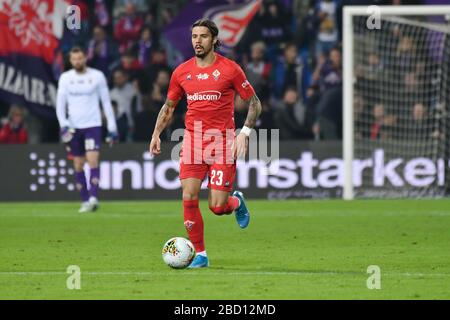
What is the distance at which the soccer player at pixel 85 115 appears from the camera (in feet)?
55.8

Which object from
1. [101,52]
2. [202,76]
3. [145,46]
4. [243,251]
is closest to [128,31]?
[145,46]

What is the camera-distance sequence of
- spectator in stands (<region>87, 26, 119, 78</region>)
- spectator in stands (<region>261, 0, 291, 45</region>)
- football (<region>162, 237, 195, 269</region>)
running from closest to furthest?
football (<region>162, 237, 195, 269</region>), spectator in stands (<region>87, 26, 119, 78</region>), spectator in stands (<region>261, 0, 291, 45</region>)

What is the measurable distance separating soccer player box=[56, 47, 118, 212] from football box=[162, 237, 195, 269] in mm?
7025

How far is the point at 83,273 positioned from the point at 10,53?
10.3 meters

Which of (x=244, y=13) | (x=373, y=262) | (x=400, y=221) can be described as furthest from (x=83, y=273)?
(x=244, y=13)

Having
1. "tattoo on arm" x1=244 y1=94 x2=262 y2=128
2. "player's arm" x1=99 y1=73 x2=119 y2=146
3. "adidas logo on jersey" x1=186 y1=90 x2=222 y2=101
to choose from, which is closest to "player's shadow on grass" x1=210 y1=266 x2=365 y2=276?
"tattoo on arm" x1=244 y1=94 x2=262 y2=128

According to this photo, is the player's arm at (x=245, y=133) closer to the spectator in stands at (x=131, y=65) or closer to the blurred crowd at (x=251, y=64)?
the blurred crowd at (x=251, y=64)

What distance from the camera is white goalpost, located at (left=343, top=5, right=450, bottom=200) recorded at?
61.4 ft

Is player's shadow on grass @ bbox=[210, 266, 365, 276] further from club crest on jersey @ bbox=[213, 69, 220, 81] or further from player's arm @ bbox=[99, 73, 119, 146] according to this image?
player's arm @ bbox=[99, 73, 119, 146]

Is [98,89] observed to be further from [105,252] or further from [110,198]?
[105,252]

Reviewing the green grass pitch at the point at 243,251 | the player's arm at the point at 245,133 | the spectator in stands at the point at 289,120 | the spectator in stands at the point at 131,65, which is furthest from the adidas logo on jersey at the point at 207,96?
the spectator in stands at the point at 131,65

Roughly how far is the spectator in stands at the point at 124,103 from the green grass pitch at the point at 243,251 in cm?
187

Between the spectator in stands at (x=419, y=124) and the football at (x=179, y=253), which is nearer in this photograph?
the football at (x=179, y=253)

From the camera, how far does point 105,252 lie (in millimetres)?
11789
